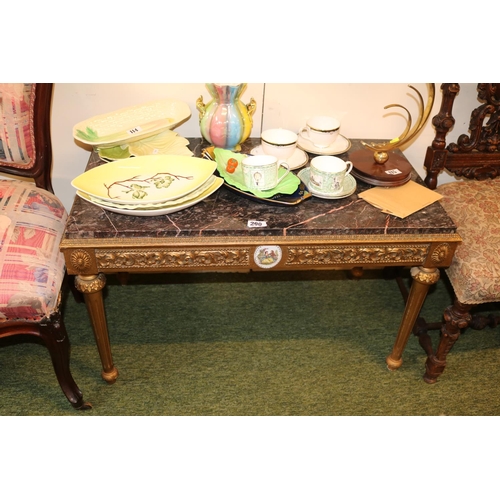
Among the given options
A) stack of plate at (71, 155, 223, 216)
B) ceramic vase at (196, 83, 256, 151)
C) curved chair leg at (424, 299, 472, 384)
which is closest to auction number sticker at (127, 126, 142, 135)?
stack of plate at (71, 155, 223, 216)

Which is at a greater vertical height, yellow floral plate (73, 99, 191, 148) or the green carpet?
yellow floral plate (73, 99, 191, 148)

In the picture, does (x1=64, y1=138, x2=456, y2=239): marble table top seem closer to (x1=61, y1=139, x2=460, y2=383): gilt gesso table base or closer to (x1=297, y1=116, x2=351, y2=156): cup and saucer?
(x1=61, y1=139, x2=460, y2=383): gilt gesso table base

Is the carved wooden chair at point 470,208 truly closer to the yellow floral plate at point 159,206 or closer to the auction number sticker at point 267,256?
the auction number sticker at point 267,256

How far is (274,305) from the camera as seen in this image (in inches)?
98.3

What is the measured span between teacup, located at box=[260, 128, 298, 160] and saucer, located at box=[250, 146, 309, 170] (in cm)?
3

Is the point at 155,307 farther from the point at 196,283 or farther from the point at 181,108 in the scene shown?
the point at 181,108

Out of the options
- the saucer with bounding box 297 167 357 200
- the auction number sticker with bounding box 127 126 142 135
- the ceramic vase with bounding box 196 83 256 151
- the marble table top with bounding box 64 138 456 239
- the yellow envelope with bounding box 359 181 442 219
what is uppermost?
the ceramic vase with bounding box 196 83 256 151

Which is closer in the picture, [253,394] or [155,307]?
[253,394]

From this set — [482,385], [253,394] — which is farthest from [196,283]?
[482,385]

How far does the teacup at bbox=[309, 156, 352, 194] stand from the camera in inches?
71.6

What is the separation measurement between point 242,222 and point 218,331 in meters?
0.76

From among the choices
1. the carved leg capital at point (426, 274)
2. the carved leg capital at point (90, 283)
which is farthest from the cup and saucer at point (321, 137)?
the carved leg capital at point (90, 283)

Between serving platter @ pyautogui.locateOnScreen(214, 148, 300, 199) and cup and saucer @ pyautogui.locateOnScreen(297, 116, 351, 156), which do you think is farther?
cup and saucer @ pyautogui.locateOnScreen(297, 116, 351, 156)

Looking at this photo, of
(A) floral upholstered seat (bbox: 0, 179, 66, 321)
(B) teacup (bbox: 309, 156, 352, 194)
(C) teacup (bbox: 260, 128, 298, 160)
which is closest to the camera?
(A) floral upholstered seat (bbox: 0, 179, 66, 321)
